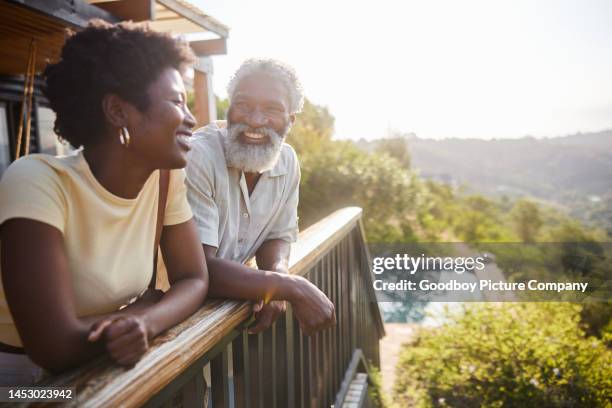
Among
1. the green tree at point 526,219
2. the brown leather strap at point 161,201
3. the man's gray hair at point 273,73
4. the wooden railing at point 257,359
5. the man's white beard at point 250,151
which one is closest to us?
the wooden railing at point 257,359

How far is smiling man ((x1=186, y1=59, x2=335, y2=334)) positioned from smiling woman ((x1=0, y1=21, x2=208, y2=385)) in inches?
19.6

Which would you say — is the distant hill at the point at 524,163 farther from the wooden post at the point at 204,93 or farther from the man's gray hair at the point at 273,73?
the man's gray hair at the point at 273,73

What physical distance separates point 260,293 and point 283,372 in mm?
601

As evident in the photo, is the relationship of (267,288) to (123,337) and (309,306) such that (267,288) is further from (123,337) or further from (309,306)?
(123,337)

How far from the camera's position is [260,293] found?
1566 mm

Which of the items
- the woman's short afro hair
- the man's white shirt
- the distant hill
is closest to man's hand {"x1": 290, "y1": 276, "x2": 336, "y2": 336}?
the man's white shirt

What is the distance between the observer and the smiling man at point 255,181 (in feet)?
5.94

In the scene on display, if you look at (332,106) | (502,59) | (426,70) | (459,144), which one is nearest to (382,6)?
(332,106)

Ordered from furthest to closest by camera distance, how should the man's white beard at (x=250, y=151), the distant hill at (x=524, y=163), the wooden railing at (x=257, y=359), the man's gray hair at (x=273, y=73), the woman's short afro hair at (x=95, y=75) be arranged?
the distant hill at (x=524, y=163), the man's gray hair at (x=273, y=73), the man's white beard at (x=250, y=151), the woman's short afro hair at (x=95, y=75), the wooden railing at (x=257, y=359)

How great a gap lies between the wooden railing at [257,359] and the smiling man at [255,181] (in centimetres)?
17

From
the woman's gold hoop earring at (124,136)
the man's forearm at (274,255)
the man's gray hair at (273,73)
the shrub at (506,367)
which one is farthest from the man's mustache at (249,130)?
the shrub at (506,367)

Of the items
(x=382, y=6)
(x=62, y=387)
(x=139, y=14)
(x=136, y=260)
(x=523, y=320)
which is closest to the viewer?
(x=62, y=387)

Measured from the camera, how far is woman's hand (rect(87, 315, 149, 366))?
986 mm

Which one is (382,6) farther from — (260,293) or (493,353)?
(260,293)
